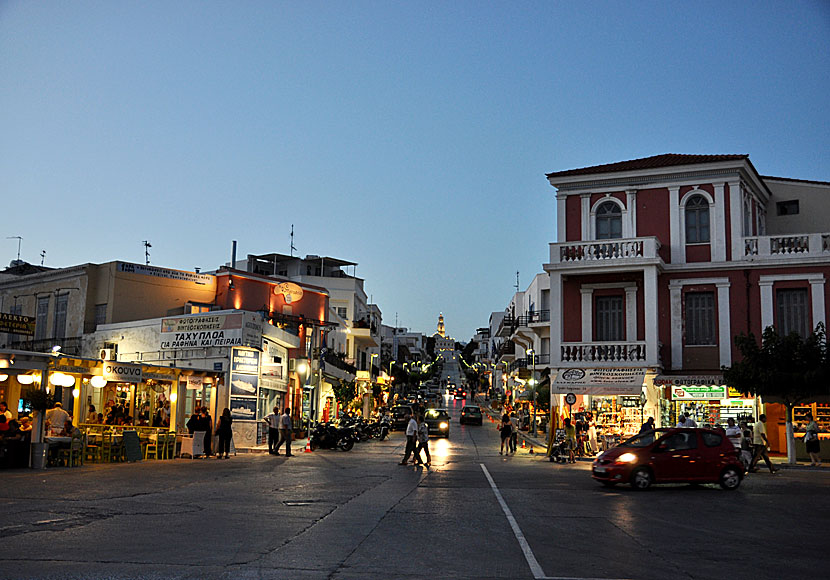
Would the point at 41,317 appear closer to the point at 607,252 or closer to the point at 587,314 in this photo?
the point at 587,314

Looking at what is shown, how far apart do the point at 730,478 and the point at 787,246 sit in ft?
50.3

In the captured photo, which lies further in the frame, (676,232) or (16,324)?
(16,324)

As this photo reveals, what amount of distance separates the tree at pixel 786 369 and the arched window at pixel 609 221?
23.8 feet

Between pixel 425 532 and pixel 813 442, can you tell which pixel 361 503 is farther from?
pixel 813 442

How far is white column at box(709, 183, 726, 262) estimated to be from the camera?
106 feet

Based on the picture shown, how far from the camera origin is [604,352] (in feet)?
106

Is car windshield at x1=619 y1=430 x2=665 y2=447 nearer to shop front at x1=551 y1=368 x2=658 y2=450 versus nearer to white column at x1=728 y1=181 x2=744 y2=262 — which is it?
shop front at x1=551 y1=368 x2=658 y2=450

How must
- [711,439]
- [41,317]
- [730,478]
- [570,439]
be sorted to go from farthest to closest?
[41,317] → [570,439] → [711,439] → [730,478]

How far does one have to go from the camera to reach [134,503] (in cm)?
1449

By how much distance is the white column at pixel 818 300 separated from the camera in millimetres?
31062

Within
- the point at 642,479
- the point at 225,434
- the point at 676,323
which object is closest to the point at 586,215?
the point at 676,323

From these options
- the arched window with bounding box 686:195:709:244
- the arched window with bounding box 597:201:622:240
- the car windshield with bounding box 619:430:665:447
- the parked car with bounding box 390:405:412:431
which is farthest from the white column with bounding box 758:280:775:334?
the parked car with bounding box 390:405:412:431

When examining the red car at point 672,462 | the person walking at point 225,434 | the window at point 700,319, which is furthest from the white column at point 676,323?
the person walking at point 225,434

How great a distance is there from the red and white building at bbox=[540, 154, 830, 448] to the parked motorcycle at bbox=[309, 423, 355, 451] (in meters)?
8.49
